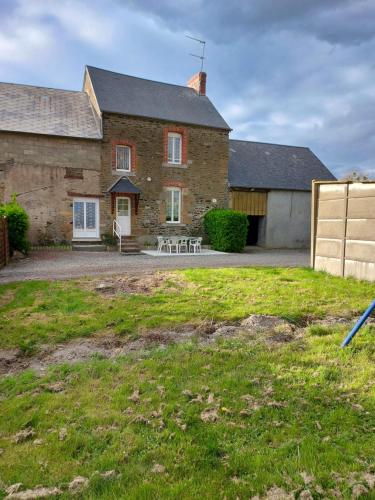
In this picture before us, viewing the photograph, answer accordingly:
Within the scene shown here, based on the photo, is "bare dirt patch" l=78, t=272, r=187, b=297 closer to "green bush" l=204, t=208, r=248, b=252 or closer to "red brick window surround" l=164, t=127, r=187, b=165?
"green bush" l=204, t=208, r=248, b=252

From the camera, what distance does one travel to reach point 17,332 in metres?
5.69

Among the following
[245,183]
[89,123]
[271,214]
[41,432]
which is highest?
[89,123]

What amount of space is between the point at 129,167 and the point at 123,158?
0.53m

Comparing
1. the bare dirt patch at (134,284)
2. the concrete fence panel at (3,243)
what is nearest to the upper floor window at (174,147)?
the concrete fence panel at (3,243)

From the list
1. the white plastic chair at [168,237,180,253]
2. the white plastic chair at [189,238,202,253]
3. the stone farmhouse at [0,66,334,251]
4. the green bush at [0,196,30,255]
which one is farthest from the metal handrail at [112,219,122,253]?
the green bush at [0,196,30,255]

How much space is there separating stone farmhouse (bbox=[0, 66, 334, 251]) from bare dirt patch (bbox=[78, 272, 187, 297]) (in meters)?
7.80

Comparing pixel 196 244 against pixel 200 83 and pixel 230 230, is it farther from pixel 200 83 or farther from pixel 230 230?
pixel 200 83

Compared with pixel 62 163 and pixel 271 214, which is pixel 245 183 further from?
pixel 62 163

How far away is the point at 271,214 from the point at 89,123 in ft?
37.3

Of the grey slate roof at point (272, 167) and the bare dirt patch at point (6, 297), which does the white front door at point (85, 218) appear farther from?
the bare dirt patch at point (6, 297)

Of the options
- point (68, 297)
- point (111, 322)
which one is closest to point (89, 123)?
point (68, 297)

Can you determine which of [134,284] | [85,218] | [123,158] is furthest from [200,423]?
[123,158]

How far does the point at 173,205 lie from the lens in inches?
791

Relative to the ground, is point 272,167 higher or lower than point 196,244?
higher
